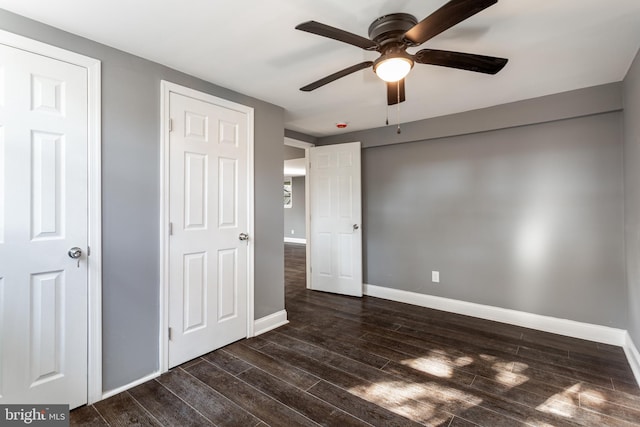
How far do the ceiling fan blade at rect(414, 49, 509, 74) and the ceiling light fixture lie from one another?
72 mm

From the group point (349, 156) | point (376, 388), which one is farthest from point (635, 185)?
point (349, 156)

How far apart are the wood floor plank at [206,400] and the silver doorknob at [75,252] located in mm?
1053

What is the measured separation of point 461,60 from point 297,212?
866 centimetres

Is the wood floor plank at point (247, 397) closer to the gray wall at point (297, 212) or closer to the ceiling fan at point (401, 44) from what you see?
the ceiling fan at point (401, 44)

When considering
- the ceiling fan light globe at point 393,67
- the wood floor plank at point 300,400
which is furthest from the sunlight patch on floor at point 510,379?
the ceiling fan light globe at point 393,67

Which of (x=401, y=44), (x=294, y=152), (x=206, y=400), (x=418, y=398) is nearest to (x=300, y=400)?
(x=206, y=400)

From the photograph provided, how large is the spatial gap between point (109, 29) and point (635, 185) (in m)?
3.84

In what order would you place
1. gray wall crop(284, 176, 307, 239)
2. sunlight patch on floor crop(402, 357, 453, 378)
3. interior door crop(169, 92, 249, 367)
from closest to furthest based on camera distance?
sunlight patch on floor crop(402, 357, 453, 378), interior door crop(169, 92, 249, 367), gray wall crop(284, 176, 307, 239)

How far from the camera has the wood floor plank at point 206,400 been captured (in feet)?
5.68

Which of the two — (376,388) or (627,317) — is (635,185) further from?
(376,388)

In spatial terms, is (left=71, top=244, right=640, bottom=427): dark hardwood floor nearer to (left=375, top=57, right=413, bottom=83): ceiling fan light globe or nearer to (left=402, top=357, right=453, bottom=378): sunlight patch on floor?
(left=402, top=357, right=453, bottom=378): sunlight patch on floor

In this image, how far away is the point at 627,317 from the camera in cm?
260

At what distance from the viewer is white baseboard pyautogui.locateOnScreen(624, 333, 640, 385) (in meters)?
2.12

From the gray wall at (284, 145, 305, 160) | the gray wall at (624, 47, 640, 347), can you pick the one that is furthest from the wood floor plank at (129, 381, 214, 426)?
the gray wall at (284, 145, 305, 160)
